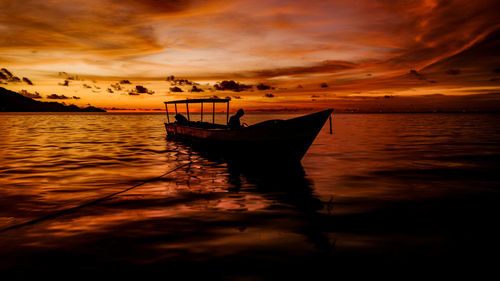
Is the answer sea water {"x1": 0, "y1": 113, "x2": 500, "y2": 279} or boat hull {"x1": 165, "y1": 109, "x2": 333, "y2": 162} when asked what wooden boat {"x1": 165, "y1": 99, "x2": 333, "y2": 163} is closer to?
boat hull {"x1": 165, "y1": 109, "x2": 333, "y2": 162}

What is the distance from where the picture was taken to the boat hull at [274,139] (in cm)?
1638

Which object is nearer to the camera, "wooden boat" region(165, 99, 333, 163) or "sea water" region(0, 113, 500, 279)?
"sea water" region(0, 113, 500, 279)

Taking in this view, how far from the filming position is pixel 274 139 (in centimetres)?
1703

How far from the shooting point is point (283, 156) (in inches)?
691

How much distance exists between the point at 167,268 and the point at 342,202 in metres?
6.34

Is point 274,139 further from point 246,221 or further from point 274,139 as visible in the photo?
point 246,221

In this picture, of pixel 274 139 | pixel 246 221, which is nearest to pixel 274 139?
pixel 274 139

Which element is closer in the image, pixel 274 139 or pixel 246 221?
pixel 246 221

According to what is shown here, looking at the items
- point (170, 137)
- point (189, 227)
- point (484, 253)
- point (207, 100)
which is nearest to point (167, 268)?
point (189, 227)

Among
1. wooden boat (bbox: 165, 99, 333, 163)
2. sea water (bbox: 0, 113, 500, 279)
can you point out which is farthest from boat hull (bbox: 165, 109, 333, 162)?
sea water (bbox: 0, 113, 500, 279)

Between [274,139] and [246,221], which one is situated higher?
[274,139]

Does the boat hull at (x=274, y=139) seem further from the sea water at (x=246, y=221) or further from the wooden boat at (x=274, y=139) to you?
the sea water at (x=246, y=221)

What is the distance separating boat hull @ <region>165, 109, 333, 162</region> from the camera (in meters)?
16.4

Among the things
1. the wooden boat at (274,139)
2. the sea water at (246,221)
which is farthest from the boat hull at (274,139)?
the sea water at (246,221)
